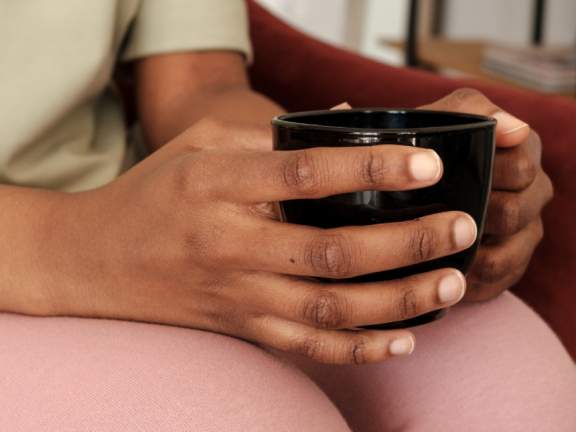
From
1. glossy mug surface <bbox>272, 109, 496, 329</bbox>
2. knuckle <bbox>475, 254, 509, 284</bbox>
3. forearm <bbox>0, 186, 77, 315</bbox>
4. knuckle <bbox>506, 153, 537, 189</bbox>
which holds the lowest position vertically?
knuckle <bbox>475, 254, 509, 284</bbox>

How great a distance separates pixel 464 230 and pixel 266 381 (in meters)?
0.15

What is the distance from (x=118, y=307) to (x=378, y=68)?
50 cm

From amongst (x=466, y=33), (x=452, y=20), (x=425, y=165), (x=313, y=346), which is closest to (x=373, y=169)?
(x=425, y=165)

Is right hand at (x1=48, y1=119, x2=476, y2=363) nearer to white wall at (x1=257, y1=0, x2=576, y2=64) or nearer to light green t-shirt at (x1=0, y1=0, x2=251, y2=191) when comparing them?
light green t-shirt at (x1=0, y1=0, x2=251, y2=191)

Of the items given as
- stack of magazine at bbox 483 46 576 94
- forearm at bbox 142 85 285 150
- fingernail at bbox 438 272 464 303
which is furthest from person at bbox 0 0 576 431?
stack of magazine at bbox 483 46 576 94

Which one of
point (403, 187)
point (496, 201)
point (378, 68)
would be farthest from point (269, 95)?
point (403, 187)

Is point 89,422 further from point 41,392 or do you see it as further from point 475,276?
point 475,276

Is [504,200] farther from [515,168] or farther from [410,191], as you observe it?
[410,191]

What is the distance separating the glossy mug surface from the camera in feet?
0.96

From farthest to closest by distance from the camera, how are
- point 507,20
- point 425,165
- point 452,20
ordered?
point 452,20 → point 507,20 → point 425,165

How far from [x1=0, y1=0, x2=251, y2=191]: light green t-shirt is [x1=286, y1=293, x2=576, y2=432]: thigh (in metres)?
0.33

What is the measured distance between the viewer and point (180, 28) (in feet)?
2.26

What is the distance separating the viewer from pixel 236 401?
32cm

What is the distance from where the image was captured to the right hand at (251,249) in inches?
12.0
